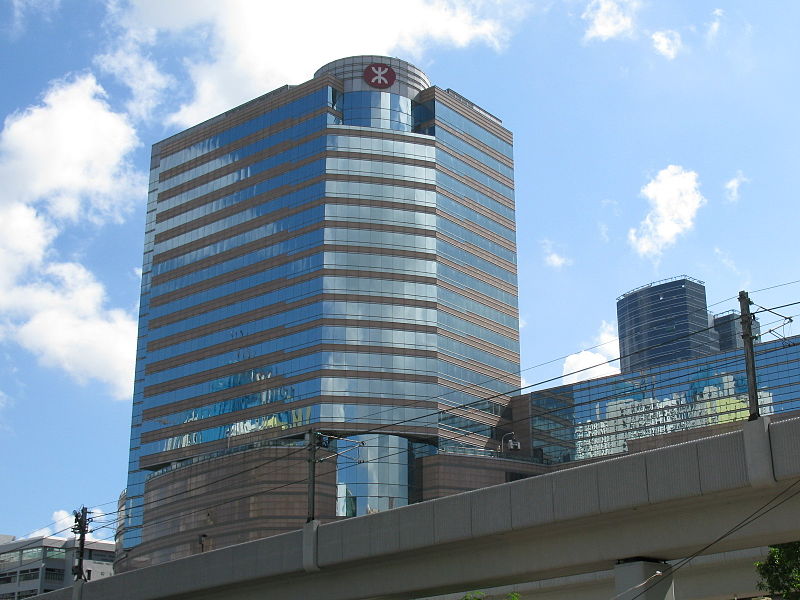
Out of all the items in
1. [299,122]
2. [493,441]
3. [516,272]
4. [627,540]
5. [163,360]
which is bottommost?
[627,540]

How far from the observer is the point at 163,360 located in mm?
122875

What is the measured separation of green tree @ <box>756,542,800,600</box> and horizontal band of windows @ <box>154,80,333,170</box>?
8653 cm

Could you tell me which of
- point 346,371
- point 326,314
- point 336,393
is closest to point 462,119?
point 326,314

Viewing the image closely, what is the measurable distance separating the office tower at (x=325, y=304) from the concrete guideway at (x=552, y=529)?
196 ft

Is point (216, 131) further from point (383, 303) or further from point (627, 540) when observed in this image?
point (627, 540)

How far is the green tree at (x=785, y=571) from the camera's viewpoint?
3919 cm

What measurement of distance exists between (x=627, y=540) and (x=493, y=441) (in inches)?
3369

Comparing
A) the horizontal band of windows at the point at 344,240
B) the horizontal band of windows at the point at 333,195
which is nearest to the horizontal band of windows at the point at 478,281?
the horizontal band of windows at the point at 344,240

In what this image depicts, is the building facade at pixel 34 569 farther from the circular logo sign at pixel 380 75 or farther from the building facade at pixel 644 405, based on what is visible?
the circular logo sign at pixel 380 75

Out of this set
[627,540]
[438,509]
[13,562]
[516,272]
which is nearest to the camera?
[627,540]

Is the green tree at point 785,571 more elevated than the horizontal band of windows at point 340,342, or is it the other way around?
the horizontal band of windows at point 340,342

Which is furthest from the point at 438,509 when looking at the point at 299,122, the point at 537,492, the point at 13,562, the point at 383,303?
the point at 13,562

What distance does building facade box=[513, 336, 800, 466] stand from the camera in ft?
378

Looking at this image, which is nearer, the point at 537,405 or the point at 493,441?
the point at 493,441
